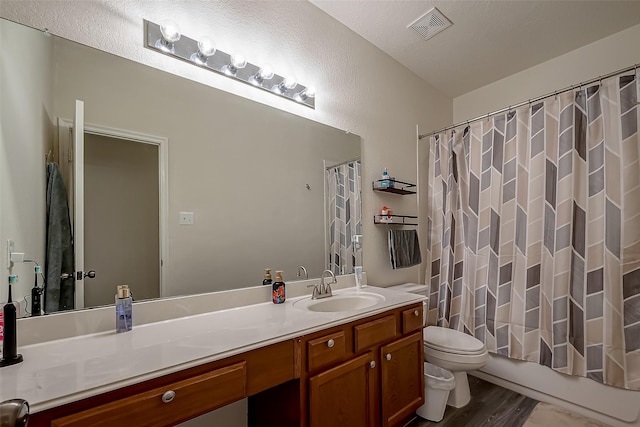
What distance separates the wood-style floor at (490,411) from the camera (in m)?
1.81

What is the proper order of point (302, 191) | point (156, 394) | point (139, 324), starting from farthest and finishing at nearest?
point (302, 191), point (139, 324), point (156, 394)

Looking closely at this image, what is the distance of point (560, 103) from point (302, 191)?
187 cm

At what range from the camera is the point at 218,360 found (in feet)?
3.03

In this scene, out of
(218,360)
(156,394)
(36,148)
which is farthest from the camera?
(36,148)

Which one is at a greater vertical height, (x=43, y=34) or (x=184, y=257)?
(x=43, y=34)

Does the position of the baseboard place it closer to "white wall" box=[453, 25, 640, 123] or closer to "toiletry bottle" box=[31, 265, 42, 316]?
"white wall" box=[453, 25, 640, 123]

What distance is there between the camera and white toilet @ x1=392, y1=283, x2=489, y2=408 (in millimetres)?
1848

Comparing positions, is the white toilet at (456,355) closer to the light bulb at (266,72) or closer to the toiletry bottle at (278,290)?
the toiletry bottle at (278,290)

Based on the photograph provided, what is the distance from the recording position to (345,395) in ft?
4.29

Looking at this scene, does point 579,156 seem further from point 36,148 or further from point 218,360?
point 36,148

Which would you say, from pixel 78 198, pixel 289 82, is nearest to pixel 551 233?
pixel 289 82

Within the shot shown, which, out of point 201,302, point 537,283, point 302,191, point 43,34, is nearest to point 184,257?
point 201,302

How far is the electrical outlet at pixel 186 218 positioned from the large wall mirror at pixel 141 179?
10 mm

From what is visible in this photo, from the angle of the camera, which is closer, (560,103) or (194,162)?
(194,162)
